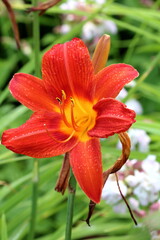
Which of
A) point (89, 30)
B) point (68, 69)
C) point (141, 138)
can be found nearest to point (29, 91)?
point (68, 69)

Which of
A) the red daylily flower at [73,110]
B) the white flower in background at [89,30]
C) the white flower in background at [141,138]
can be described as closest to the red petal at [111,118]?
the red daylily flower at [73,110]

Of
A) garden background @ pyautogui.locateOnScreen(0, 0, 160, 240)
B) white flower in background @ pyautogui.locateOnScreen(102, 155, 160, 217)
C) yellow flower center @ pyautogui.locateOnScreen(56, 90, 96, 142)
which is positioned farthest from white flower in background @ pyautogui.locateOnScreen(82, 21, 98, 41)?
yellow flower center @ pyautogui.locateOnScreen(56, 90, 96, 142)

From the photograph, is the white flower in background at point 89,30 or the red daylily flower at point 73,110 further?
the white flower in background at point 89,30

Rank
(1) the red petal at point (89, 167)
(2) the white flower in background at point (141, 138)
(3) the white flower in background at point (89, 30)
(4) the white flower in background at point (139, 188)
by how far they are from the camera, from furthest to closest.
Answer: (3) the white flower in background at point (89, 30) → (2) the white flower in background at point (141, 138) → (4) the white flower in background at point (139, 188) → (1) the red petal at point (89, 167)

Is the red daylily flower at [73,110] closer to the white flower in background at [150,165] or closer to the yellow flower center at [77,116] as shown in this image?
the yellow flower center at [77,116]

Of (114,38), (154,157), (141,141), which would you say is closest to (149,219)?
(154,157)

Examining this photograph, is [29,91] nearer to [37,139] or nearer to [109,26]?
[37,139]

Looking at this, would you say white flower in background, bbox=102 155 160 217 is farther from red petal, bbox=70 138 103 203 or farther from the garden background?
red petal, bbox=70 138 103 203
